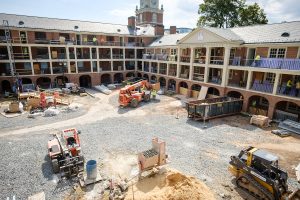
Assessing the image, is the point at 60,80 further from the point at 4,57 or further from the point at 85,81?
the point at 4,57

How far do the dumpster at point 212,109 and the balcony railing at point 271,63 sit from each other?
15.7 feet

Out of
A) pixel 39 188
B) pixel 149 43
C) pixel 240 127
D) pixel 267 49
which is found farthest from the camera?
pixel 149 43

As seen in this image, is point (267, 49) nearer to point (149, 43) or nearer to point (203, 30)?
point (203, 30)

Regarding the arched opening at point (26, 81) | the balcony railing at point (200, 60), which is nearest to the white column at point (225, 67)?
the balcony railing at point (200, 60)

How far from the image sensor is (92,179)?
1159cm

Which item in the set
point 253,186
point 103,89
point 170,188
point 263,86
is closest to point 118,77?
point 103,89

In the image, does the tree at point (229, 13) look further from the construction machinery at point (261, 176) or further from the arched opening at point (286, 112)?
the construction machinery at point (261, 176)

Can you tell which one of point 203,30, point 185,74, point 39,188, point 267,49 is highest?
point 203,30

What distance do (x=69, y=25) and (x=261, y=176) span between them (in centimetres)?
3866

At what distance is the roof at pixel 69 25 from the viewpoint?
32.9m

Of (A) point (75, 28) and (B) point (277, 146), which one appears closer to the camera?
(B) point (277, 146)

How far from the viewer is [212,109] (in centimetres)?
2162

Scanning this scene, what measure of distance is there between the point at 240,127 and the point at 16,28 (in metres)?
35.3

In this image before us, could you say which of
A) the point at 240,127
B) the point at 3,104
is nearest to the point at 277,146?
the point at 240,127
